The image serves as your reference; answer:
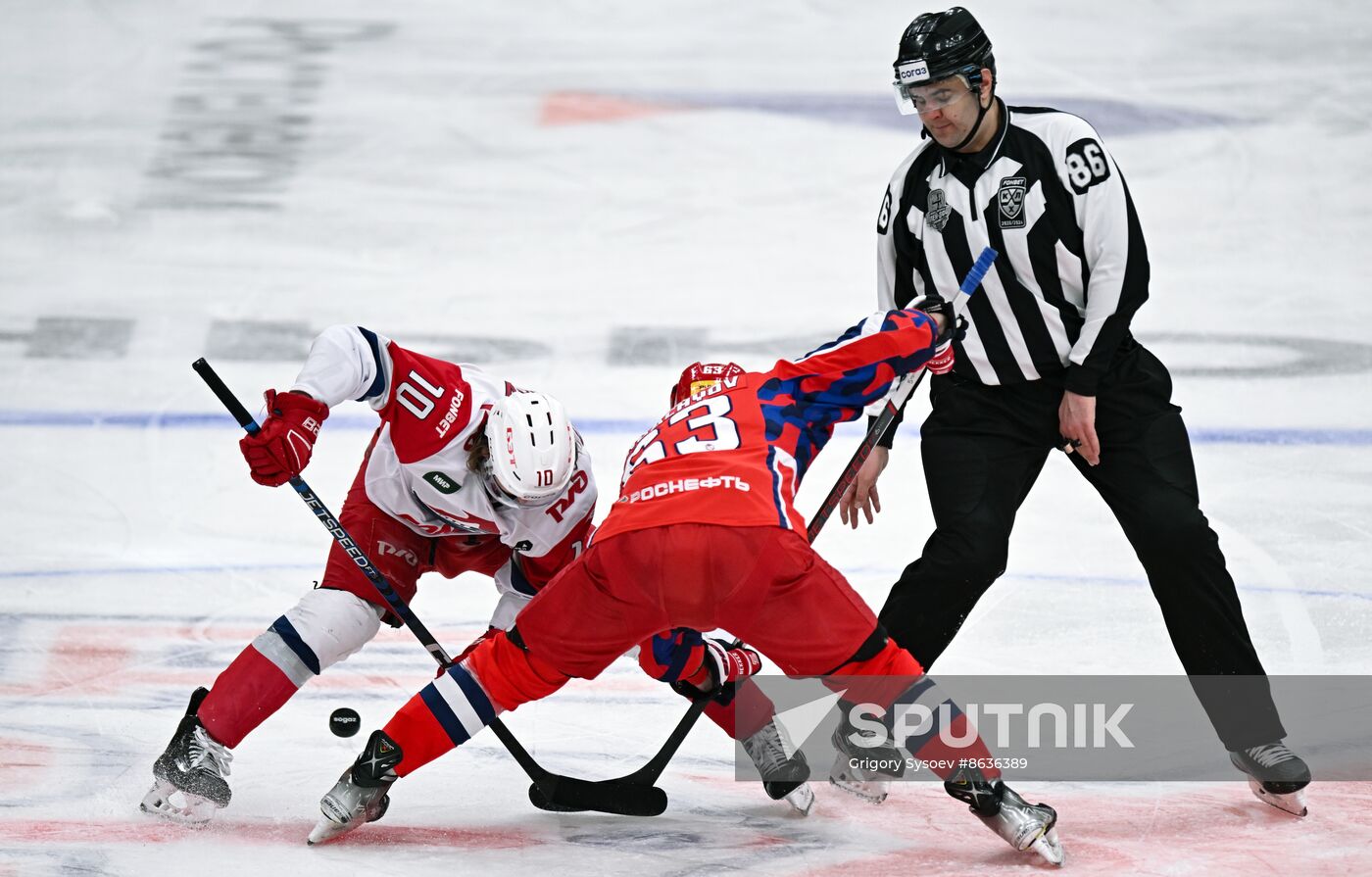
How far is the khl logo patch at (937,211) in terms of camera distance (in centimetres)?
321

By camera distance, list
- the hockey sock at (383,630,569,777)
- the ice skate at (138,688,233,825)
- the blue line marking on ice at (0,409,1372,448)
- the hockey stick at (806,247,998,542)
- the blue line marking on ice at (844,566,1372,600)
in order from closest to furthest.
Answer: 1. the hockey sock at (383,630,569,777)
2. the ice skate at (138,688,233,825)
3. the hockey stick at (806,247,998,542)
4. the blue line marking on ice at (844,566,1372,600)
5. the blue line marking on ice at (0,409,1372,448)

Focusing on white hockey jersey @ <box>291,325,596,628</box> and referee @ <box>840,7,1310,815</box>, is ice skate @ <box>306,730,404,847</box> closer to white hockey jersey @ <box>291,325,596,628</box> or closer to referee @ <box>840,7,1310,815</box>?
white hockey jersey @ <box>291,325,596,628</box>

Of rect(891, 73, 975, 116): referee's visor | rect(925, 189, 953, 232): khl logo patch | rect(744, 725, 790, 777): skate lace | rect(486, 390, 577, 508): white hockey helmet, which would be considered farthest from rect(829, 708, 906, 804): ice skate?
rect(891, 73, 975, 116): referee's visor

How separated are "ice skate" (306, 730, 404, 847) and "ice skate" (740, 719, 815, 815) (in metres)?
0.75

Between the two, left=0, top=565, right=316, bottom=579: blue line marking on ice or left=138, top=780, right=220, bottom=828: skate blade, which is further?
left=0, top=565, right=316, bottom=579: blue line marking on ice

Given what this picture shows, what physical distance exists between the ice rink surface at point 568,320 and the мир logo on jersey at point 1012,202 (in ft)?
3.68

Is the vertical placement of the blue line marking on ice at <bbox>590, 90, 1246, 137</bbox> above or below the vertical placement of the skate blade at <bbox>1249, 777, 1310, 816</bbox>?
above

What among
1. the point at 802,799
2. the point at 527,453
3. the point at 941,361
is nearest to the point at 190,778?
the point at 527,453

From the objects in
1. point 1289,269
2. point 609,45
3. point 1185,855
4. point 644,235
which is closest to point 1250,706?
point 1185,855

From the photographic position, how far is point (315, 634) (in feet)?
9.90

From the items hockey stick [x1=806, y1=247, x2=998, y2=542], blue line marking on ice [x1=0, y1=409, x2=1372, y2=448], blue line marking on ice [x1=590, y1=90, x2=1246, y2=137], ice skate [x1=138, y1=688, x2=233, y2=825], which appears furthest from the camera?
blue line marking on ice [x1=590, y1=90, x2=1246, y2=137]

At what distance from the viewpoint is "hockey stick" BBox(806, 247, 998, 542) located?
312 centimetres

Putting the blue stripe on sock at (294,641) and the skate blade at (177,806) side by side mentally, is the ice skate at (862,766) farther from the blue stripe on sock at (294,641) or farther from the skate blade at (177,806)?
the skate blade at (177,806)

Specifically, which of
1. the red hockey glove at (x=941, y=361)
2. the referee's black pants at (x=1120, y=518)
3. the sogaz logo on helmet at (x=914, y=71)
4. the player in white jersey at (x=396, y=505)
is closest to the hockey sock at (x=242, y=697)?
the player in white jersey at (x=396, y=505)
